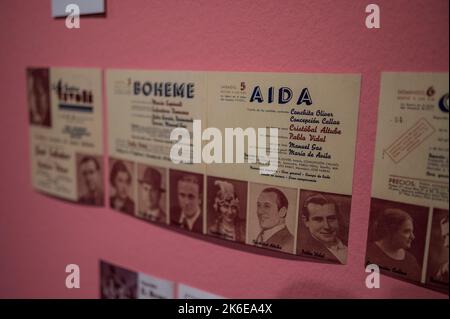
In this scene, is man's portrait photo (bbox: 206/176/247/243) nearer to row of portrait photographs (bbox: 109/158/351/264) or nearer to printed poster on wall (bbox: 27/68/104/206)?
row of portrait photographs (bbox: 109/158/351/264)

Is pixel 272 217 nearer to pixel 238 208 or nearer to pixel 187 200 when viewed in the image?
pixel 238 208

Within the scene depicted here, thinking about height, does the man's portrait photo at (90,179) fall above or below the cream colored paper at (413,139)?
below

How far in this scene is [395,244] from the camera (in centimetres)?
65

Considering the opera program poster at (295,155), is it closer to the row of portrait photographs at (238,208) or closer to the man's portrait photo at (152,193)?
the row of portrait photographs at (238,208)

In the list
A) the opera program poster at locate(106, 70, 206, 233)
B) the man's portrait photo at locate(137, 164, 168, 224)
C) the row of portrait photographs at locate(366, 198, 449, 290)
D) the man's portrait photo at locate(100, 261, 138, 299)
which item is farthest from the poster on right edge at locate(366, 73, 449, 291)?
the man's portrait photo at locate(100, 261, 138, 299)

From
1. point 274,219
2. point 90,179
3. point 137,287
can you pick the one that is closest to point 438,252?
point 274,219

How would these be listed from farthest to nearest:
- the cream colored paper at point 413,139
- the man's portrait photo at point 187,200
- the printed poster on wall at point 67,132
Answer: the printed poster on wall at point 67,132 < the man's portrait photo at point 187,200 < the cream colored paper at point 413,139

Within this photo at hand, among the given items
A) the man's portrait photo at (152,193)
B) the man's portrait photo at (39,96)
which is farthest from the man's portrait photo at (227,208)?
the man's portrait photo at (39,96)

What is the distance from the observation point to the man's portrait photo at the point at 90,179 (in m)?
0.93

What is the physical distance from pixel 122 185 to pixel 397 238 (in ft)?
2.11

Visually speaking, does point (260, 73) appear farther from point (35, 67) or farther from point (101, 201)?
point (35, 67)

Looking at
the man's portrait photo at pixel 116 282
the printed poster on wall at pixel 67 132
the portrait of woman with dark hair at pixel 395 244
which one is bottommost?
the man's portrait photo at pixel 116 282

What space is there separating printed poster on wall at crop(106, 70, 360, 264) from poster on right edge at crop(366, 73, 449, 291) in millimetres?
57

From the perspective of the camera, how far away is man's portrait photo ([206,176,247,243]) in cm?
76
